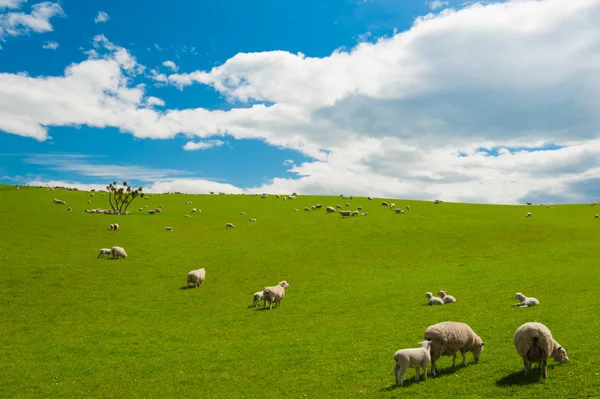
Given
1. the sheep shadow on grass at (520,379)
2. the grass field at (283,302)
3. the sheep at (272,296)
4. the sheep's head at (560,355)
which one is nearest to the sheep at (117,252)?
the grass field at (283,302)

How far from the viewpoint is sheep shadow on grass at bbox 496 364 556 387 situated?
52.9 ft

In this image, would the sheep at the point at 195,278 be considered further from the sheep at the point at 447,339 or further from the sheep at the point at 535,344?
the sheep at the point at 535,344

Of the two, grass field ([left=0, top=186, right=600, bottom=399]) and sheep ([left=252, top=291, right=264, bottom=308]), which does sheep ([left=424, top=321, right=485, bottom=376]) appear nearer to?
grass field ([left=0, top=186, right=600, bottom=399])

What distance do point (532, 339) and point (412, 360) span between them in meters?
4.59

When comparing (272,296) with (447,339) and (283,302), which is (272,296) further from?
(447,339)

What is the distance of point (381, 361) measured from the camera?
20.9m

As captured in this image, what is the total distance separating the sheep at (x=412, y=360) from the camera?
656 inches

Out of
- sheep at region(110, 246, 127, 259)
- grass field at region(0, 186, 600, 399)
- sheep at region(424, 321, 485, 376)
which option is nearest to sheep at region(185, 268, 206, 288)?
grass field at region(0, 186, 600, 399)

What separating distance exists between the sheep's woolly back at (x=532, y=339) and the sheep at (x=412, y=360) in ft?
11.4

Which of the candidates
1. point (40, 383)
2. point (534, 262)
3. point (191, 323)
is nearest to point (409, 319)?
point (191, 323)

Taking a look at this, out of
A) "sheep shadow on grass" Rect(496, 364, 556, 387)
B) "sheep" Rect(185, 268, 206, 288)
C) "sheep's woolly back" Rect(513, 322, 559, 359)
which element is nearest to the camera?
"sheep's woolly back" Rect(513, 322, 559, 359)

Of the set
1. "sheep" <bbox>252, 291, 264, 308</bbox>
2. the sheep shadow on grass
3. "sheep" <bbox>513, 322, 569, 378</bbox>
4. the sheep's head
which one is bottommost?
"sheep" <bbox>252, 291, 264, 308</bbox>

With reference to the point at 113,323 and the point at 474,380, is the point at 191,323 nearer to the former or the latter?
the point at 113,323

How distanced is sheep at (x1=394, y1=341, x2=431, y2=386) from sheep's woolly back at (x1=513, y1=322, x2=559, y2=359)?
3.47 m
